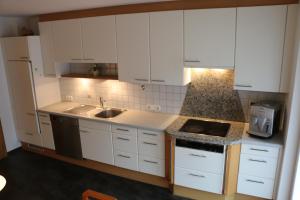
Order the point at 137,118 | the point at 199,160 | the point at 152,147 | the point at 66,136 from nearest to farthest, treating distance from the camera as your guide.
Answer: the point at 199,160, the point at 152,147, the point at 137,118, the point at 66,136

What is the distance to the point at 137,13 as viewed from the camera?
2.98 metres

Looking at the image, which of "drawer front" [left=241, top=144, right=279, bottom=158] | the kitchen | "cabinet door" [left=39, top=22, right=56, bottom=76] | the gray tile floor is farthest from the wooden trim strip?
the gray tile floor

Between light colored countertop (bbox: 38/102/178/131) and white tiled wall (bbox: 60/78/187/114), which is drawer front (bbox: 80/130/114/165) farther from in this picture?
white tiled wall (bbox: 60/78/187/114)

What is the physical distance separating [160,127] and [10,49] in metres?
2.74

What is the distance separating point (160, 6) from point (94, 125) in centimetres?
180

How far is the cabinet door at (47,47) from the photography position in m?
3.69

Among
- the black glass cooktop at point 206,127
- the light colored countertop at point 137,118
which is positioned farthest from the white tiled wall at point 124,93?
the black glass cooktop at point 206,127

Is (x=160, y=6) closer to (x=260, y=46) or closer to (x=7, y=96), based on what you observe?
(x=260, y=46)

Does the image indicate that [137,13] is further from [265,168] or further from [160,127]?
[265,168]

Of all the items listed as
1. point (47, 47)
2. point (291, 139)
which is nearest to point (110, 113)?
point (47, 47)

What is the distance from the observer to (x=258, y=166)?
2.64m

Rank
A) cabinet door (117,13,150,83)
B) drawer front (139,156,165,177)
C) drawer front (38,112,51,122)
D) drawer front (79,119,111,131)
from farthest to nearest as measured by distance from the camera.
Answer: drawer front (38,112,51,122)
drawer front (79,119,111,131)
drawer front (139,156,165,177)
cabinet door (117,13,150,83)

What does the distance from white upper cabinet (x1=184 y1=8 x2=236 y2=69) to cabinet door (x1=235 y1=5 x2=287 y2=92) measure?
0.08 metres

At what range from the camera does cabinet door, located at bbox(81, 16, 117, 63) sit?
3199 millimetres
